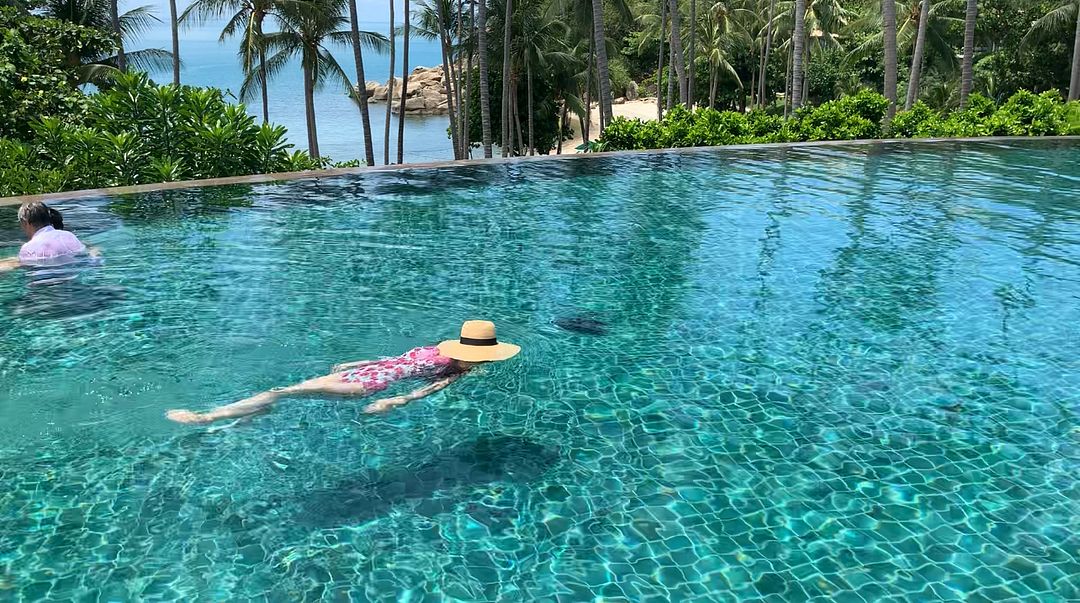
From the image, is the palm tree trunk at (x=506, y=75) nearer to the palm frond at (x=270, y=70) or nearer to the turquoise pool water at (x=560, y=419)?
the palm frond at (x=270, y=70)

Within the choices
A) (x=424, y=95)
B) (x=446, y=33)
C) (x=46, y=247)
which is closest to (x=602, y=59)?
(x=446, y=33)

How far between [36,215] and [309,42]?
72.1ft

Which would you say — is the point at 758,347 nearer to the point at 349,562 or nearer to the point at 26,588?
the point at 349,562

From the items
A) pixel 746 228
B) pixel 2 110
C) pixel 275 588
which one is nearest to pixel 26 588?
pixel 275 588

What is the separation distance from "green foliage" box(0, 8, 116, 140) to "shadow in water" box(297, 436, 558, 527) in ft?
42.0

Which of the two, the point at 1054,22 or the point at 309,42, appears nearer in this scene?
the point at 309,42

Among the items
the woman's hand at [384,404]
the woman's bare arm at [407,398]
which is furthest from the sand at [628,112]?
the woman's hand at [384,404]

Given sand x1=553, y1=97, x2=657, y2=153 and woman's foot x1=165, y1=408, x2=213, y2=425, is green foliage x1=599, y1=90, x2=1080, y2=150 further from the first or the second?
sand x1=553, y1=97, x2=657, y2=153

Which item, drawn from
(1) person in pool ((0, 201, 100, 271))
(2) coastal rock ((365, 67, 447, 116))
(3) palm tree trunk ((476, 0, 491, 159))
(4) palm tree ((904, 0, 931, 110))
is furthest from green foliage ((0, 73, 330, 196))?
(2) coastal rock ((365, 67, 447, 116))

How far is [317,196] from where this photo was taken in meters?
13.1

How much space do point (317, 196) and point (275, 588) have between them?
32.7ft

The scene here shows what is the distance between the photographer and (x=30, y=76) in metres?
14.8

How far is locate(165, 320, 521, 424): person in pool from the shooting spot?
221 inches

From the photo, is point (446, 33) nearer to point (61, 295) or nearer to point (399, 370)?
point (61, 295)
